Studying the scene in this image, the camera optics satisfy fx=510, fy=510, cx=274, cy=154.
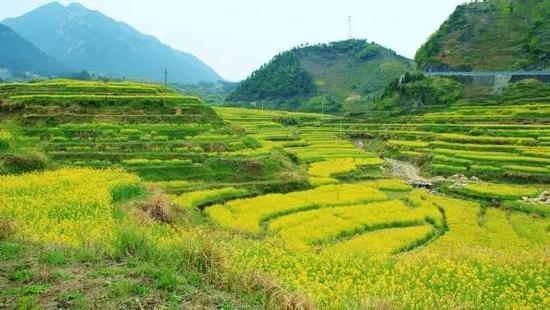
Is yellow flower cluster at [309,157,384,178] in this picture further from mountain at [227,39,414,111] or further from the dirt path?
mountain at [227,39,414,111]

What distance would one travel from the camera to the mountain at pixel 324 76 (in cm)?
10481

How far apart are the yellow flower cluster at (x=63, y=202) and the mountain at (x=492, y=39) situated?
64.2 meters

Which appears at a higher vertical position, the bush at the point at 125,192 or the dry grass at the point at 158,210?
the bush at the point at 125,192

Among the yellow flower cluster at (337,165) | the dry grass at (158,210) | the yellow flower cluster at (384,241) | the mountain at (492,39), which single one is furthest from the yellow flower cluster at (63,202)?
the mountain at (492,39)

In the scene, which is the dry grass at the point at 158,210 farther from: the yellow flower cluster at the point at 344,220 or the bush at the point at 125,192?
the yellow flower cluster at the point at 344,220

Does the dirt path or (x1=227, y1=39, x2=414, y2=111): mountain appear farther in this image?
(x1=227, y1=39, x2=414, y2=111): mountain

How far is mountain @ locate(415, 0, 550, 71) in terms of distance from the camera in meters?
71.7

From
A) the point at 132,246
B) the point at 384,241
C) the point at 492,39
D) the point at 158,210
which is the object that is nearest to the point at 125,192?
the point at 158,210

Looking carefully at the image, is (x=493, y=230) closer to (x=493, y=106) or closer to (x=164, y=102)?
(x=164, y=102)

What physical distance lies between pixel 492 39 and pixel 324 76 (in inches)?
1833

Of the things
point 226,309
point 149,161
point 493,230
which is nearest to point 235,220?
point 149,161

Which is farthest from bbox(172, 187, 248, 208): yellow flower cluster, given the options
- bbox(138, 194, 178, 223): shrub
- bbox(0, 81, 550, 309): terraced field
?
bbox(138, 194, 178, 223): shrub

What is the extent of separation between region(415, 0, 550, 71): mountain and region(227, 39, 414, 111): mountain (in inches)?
779

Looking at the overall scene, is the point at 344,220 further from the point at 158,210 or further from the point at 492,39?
the point at 492,39
